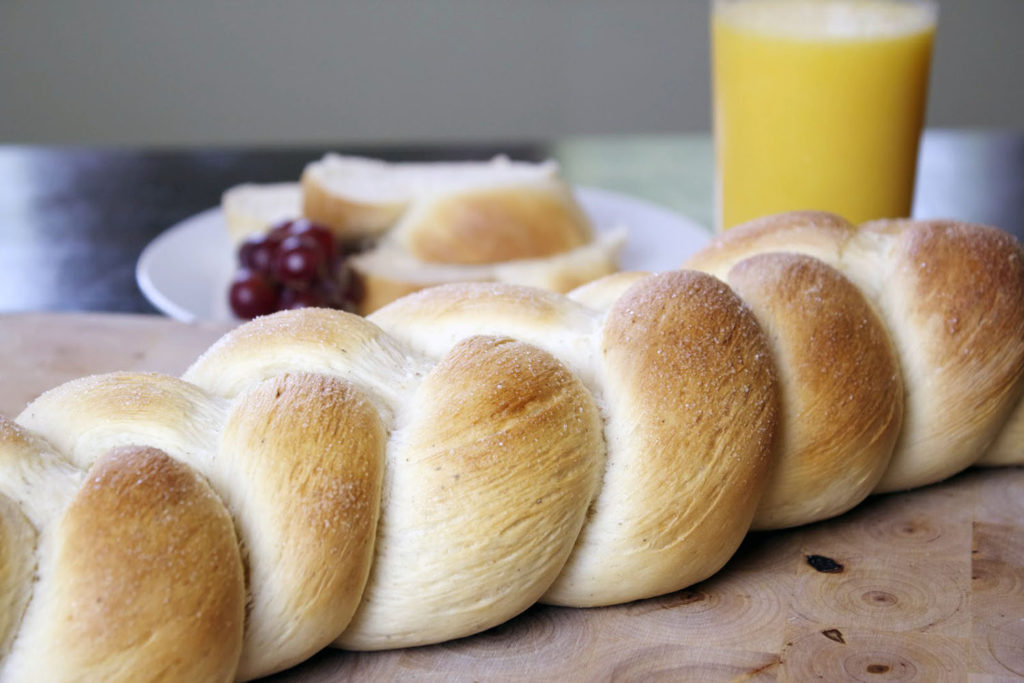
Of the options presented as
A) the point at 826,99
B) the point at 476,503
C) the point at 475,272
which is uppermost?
the point at 826,99

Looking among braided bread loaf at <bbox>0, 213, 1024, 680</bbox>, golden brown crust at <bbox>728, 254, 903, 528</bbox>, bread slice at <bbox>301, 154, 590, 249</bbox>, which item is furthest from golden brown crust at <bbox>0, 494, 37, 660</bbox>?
bread slice at <bbox>301, 154, 590, 249</bbox>

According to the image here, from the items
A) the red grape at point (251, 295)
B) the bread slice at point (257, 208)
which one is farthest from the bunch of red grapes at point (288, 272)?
the bread slice at point (257, 208)

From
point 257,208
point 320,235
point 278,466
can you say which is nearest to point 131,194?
point 257,208

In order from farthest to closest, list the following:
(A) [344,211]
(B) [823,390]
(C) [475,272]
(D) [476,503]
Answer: (A) [344,211]
(C) [475,272]
(B) [823,390]
(D) [476,503]

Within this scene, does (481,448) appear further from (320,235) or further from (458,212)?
(458,212)

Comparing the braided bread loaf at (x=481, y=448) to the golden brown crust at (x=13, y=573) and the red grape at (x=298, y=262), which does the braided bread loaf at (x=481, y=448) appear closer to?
the golden brown crust at (x=13, y=573)

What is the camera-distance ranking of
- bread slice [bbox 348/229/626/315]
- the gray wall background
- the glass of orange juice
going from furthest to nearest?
1. the gray wall background
2. bread slice [bbox 348/229/626/315]
3. the glass of orange juice

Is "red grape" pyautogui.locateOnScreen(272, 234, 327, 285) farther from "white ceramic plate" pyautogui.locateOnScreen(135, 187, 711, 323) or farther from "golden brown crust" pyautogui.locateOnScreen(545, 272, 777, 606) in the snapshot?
"golden brown crust" pyautogui.locateOnScreen(545, 272, 777, 606)
